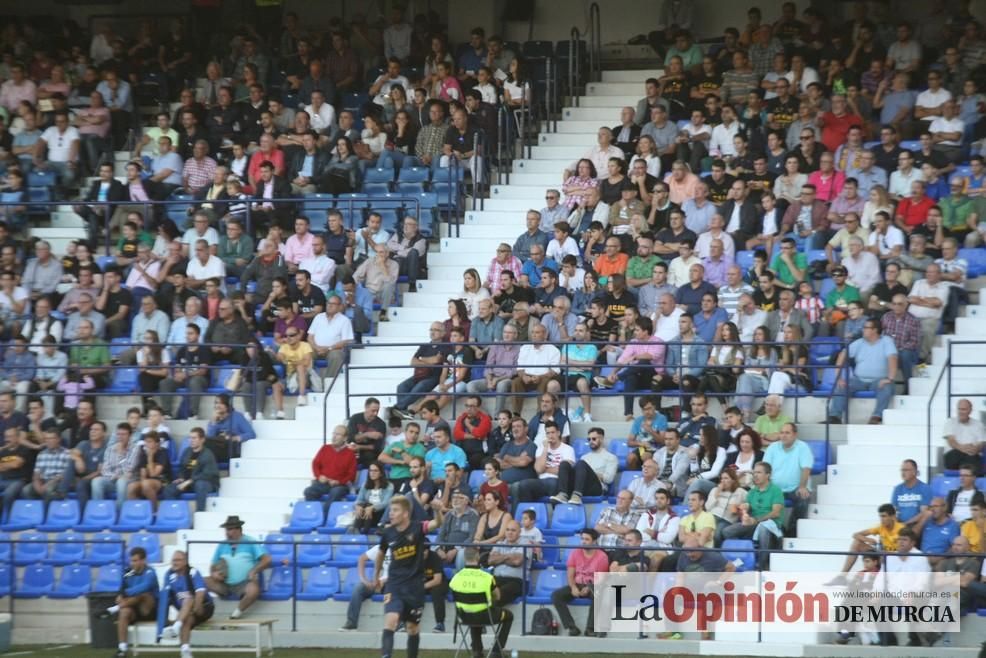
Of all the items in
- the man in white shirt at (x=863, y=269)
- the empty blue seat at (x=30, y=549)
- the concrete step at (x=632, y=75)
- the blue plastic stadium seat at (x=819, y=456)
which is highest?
the concrete step at (x=632, y=75)

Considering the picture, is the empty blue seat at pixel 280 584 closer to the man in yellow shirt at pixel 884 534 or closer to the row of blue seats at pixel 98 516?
the row of blue seats at pixel 98 516

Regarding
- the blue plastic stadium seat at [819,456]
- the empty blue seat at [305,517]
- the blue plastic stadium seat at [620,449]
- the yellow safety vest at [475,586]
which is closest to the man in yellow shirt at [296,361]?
the empty blue seat at [305,517]

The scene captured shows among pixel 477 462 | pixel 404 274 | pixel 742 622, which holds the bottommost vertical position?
pixel 742 622

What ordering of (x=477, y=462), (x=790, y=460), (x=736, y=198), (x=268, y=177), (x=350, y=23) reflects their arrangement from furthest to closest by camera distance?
(x=350, y=23) < (x=268, y=177) < (x=736, y=198) < (x=477, y=462) < (x=790, y=460)

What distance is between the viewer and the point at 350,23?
86.4ft

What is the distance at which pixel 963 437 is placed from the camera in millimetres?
17266

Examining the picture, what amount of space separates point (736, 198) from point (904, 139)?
2429 millimetres

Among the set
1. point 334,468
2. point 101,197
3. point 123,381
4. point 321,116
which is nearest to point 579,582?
point 334,468

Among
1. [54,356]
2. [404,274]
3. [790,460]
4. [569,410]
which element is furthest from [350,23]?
[790,460]

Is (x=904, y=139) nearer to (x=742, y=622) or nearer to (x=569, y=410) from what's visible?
(x=569, y=410)

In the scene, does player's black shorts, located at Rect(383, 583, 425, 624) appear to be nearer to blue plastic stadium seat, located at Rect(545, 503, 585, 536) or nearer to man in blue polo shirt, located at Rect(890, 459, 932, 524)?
blue plastic stadium seat, located at Rect(545, 503, 585, 536)

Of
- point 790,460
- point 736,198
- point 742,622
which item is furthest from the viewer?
point 736,198

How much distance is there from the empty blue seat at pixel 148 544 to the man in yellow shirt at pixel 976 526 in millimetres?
8187

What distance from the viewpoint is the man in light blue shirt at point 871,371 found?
58.9 feet
